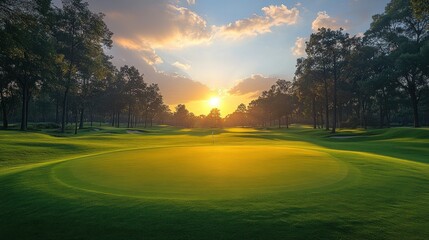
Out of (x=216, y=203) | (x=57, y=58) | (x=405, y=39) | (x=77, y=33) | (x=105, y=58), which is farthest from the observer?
(x=105, y=58)

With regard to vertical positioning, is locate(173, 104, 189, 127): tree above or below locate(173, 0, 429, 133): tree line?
below

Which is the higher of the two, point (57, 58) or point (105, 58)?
point (105, 58)

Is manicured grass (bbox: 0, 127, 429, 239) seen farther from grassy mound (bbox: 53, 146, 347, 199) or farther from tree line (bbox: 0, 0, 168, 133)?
tree line (bbox: 0, 0, 168, 133)

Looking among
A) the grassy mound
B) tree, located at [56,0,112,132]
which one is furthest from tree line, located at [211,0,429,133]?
the grassy mound

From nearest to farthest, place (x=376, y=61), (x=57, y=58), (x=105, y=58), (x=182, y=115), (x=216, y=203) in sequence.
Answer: (x=216, y=203) < (x=57, y=58) < (x=376, y=61) < (x=105, y=58) < (x=182, y=115)

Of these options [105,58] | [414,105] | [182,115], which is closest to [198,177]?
[414,105]

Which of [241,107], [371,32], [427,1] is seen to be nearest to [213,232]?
[427,1]

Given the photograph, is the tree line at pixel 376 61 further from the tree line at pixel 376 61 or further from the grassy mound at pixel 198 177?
the grassy mound at pixel 198 177

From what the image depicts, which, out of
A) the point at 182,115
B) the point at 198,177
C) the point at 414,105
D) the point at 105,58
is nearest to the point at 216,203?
the point at 198,177

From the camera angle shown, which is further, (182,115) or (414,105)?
(182,115)

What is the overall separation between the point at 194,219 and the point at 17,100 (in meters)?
76.8

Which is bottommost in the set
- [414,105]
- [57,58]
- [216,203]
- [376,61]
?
[216,203]

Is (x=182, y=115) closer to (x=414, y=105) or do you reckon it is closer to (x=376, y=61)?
(x=376, y=61)

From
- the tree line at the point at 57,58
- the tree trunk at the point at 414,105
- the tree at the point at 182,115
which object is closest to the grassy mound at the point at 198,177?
the tree line at the point at 57,58
